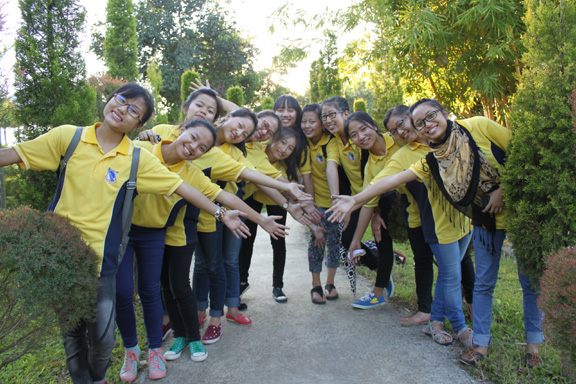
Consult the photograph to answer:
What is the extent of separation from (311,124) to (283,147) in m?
0.42

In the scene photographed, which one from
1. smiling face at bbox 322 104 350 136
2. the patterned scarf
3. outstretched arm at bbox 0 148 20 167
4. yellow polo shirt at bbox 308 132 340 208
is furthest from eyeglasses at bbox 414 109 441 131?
Result: outstretched arm at bbox 0 148 20 167

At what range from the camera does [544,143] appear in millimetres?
2439

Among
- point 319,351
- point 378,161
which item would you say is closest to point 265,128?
point 378,161

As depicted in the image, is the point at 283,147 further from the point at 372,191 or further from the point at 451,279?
the point at 451,279

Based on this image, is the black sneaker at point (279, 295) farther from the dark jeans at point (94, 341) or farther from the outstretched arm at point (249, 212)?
the dark jeans at point (94, 341)

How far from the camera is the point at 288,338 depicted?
11.3 feet

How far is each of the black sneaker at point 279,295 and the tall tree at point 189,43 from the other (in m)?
19.7

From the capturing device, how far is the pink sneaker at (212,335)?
3375 millimetres

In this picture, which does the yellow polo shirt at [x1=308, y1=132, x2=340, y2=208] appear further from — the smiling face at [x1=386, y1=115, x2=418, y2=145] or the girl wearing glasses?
the smiling face at [x1=386, y1=115, x2=418, y2=145]

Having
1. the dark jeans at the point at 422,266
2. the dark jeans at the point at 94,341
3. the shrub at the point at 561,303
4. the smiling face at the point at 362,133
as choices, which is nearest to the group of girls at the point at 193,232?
the dark jeans at the point at 94,341

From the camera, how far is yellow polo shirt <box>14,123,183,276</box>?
237 centimetres

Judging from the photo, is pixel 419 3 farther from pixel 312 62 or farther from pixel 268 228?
pixel 312 62

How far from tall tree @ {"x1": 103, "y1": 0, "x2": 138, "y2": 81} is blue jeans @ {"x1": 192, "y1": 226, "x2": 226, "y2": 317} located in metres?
10.9

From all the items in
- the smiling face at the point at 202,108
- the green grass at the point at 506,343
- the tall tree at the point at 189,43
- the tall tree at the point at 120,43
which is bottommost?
the green grass at the point at 506,343
